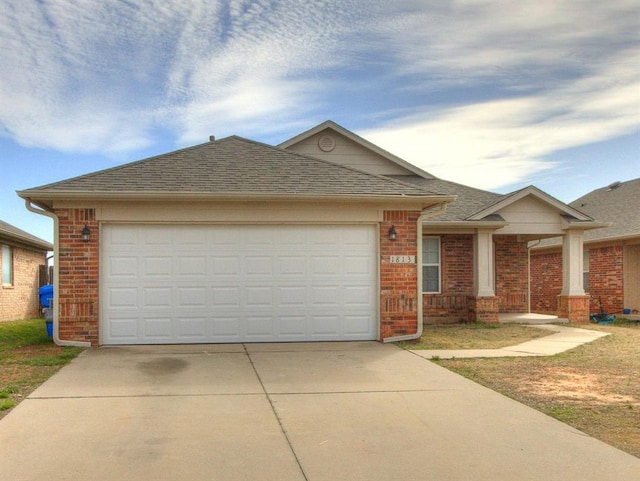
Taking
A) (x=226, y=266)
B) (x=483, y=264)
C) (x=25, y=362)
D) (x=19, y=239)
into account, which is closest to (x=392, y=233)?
(x=226, y=266)

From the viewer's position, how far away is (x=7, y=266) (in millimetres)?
20062

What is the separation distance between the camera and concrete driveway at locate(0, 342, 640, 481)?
17.2ft

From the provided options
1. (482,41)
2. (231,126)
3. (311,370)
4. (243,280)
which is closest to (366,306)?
(243,280)

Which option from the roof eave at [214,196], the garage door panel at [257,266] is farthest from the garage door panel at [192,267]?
the roof eave at [214,196]

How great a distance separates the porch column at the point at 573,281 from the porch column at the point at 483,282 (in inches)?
103

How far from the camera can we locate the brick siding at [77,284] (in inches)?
474

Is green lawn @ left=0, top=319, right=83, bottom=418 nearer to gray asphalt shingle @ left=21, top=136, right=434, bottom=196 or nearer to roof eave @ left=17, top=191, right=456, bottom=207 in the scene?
roof eave @ left=17, top=191, right=456, bottom=207

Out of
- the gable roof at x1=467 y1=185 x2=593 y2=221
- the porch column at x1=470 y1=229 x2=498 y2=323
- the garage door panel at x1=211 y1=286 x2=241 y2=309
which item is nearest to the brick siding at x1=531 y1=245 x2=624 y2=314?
the gable roof at x1=467 y1=185 x2=593 y2=221

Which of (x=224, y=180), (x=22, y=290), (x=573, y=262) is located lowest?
(x=22, y=290)

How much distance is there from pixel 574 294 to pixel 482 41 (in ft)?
27.2

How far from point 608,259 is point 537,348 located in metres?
10.5

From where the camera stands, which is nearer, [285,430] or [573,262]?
[285,430]

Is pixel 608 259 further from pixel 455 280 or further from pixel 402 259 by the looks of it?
pixel 402 259

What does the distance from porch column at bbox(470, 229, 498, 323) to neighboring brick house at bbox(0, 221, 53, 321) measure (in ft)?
43.1
